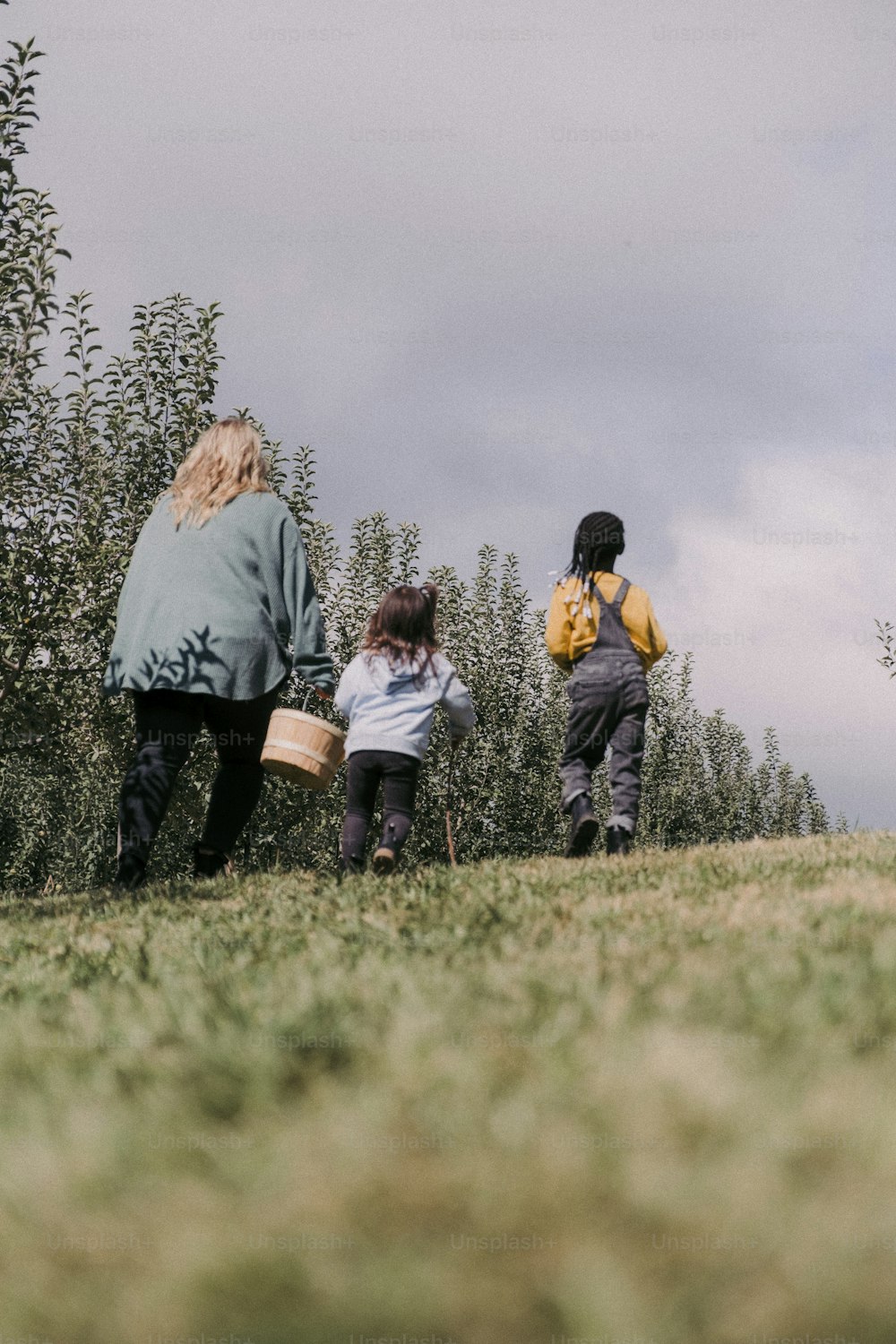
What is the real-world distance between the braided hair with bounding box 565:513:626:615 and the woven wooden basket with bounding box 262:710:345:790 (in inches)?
86.6

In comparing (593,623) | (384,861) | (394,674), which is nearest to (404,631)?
(394,674)

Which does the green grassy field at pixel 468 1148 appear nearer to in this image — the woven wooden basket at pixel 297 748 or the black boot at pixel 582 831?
the woven wooden basket at pixel 297 748

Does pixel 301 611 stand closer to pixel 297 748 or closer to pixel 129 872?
pixel 297 748

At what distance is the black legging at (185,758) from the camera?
5492mm

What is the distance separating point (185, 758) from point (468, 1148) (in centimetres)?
411

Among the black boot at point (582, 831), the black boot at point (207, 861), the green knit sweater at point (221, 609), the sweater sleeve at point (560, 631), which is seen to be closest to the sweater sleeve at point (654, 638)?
the sweater sleeve at point (560, 631)

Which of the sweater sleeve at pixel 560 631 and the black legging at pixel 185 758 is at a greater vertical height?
the sweater sleeve at pixel 560 631

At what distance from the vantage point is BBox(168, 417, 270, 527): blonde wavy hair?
593 centimetres

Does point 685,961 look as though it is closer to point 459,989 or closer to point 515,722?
point 459,989

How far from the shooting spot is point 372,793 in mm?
6980

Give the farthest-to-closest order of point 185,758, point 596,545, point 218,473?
point 596,545 < point 218,473 < point 185,758

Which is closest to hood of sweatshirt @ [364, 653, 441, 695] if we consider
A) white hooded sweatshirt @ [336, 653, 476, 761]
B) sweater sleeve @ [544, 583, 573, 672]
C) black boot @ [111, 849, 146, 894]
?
white hooded sweatshirt @ [336, 653, 476, 761]

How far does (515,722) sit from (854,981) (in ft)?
62.1

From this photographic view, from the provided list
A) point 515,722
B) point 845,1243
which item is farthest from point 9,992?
point 515,722
